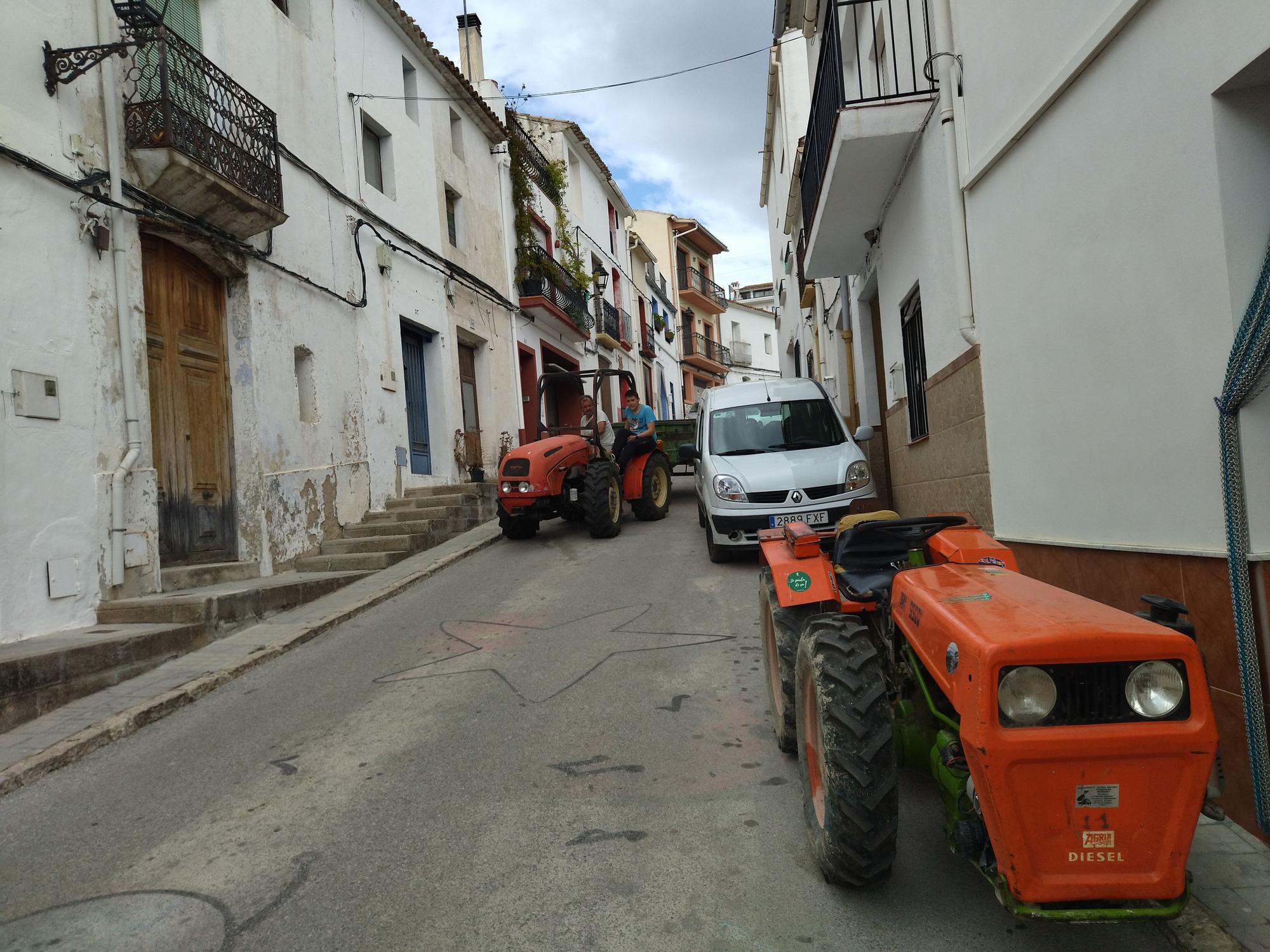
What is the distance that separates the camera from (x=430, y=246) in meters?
14.3

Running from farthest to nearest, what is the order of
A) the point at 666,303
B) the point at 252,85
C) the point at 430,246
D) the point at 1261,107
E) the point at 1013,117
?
the point at 666,303
the point at 430,246
the point at 252,85
the point at 1013,117
the point at 1261,107

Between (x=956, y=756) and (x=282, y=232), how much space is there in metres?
9.83

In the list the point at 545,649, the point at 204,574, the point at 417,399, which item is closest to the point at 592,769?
the point at 545,649

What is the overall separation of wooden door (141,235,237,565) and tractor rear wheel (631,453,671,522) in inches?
191

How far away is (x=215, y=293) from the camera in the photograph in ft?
30.3

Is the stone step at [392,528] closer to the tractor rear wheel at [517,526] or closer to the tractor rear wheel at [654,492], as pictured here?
the tractor rear wheel at [517,526]

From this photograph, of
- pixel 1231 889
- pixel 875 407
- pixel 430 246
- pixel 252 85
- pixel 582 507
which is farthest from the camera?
pixel 430 246

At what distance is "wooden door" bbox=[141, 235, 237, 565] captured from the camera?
322 inches

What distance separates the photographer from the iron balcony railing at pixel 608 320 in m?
24.4

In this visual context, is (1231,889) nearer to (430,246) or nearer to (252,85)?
(252,85)

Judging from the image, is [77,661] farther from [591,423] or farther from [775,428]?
[591,423]

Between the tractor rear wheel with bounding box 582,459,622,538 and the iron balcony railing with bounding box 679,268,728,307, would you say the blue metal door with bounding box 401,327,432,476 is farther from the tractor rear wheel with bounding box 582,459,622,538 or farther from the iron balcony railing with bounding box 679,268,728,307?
the iron balcony railing with bounding box 679,268,728,307

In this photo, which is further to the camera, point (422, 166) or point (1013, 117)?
point (422, 166)

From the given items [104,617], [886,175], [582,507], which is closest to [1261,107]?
[886,175]
